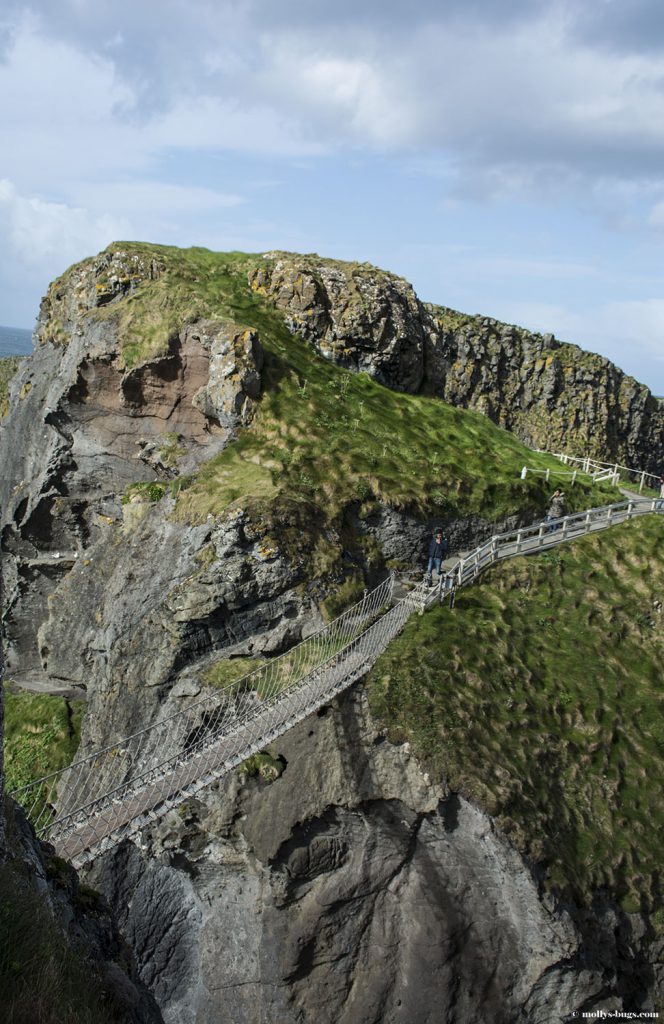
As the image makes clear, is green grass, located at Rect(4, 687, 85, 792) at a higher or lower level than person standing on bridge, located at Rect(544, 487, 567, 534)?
lower

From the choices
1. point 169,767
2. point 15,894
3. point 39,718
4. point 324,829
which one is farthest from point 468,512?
point 15,894

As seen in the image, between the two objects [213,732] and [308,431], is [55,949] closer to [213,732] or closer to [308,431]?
[213,732]

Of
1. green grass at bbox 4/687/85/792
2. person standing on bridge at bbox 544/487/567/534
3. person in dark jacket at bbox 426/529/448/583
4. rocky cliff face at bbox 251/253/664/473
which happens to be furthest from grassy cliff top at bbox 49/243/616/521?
green grass at bbox 4/687/85/792

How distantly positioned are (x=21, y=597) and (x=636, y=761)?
76.8ft

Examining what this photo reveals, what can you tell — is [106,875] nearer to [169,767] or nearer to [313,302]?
[169,767]

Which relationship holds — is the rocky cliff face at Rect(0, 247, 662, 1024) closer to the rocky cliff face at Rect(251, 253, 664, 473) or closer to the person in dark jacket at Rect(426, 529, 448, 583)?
the rocky cliff face at Rect(251, 253, 664, 473)

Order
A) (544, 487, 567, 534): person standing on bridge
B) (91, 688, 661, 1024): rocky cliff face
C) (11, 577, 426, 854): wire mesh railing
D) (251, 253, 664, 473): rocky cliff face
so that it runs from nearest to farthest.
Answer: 1. (11, 577, 426, 854): wire mesh railing
2. (91, 688, 661, 1024): rocky cliff face
3. (544, 487, 567, 534): person standing on bridge
4. (251, 253, 664, 473): rocky cliff face

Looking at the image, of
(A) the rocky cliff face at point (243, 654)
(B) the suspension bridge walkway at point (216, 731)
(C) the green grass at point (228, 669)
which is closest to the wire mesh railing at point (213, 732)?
(B) the suspension bridge walkway at point (216, 731)

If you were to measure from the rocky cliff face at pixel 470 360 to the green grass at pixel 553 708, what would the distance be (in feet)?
42.3

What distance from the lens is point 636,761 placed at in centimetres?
2102

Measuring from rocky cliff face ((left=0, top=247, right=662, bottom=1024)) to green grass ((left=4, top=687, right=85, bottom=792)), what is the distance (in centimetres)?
128

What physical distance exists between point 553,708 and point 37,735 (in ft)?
56.4

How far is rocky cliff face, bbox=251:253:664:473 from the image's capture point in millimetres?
33000

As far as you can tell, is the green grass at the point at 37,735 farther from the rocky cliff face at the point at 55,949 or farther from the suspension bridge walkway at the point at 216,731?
the rocky cliff face at the point at 55,949
